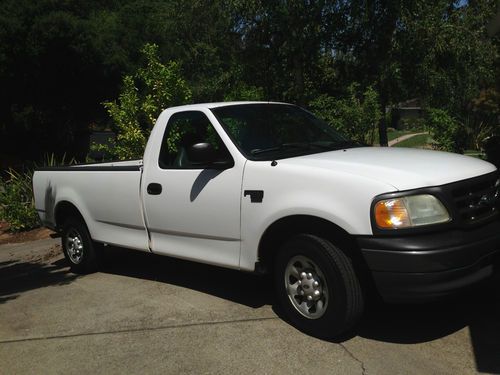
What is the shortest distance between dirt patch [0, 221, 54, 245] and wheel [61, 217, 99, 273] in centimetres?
350

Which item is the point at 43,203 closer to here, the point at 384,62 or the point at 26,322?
the point at 26,322

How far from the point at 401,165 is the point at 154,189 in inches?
95.1

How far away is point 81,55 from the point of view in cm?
1897

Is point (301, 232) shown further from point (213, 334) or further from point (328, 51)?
point (328, 51)

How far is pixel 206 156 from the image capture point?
4.79 meters

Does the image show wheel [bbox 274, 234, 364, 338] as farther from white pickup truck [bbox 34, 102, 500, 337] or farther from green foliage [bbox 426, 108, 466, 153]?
green foliage [bbox 426, 108, 466, 153]

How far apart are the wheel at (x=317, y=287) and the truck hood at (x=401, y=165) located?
→ 59cm

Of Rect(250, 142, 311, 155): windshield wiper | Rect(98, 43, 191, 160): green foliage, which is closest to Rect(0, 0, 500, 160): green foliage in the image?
Rect(98, 43, 191, 160): green foliage

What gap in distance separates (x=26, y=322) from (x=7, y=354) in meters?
0.74

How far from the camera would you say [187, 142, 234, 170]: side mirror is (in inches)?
186

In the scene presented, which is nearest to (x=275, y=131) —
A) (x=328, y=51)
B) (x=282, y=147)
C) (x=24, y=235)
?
(x=282, y=147)

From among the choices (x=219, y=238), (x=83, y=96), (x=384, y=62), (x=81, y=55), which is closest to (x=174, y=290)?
(x=219, y=238)

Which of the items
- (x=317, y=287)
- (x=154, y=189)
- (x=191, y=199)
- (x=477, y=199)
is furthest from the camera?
(x=154, y=189)

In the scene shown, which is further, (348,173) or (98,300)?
(98,300)
